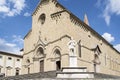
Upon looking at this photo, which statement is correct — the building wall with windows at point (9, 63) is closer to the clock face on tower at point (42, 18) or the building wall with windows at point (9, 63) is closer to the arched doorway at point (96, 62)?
the clock face on tower at point (42, 18)

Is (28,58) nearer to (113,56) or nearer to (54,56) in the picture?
(54,56)

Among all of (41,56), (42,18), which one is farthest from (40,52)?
(42,18)

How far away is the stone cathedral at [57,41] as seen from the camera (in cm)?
2777

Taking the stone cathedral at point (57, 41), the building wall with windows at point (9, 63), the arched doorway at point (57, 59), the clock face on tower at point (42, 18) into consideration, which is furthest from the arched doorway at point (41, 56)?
the building wall with windows at point (9, 63)

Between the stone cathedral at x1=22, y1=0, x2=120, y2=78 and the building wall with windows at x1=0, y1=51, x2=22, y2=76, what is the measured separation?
12040 millimetres

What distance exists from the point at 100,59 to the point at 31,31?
1303 centimetres

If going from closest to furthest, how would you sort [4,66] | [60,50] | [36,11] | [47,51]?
[60,50], [47,51], [36,11], [4,66]

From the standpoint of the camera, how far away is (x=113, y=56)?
46750 millimetres

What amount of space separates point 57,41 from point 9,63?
21.7 metres

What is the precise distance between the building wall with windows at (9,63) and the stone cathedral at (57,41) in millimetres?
12040

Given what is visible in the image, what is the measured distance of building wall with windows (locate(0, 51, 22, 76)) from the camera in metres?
44.6

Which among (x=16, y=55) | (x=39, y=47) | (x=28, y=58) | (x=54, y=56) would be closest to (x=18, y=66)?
(x=16, y=55)

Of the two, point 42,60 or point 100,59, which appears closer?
point 42,60

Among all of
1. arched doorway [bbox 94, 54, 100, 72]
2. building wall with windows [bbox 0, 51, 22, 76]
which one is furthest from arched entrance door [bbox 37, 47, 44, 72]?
building wall with windows [bbox 0, 51, 22, 76]
